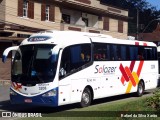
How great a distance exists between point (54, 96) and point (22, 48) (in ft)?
7.92

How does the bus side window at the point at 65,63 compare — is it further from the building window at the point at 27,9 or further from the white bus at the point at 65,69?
the building window at the point at 27,9

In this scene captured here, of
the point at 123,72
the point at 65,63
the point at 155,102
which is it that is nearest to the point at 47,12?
the point at 123,72

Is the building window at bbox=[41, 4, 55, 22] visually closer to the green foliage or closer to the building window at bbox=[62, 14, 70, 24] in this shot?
the building window at bbox=[62, 14, 70, 24]

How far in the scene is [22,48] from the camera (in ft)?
52.0

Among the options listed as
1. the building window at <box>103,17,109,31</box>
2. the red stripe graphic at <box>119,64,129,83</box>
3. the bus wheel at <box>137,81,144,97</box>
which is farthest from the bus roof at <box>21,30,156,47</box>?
the building window at <box>103,17,109,31</box>

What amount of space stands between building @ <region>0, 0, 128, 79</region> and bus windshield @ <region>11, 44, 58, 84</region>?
51.5 feet

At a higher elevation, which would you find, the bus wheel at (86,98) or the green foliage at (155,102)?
the green foliage at (155,102)

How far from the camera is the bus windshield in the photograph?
14.9 metres

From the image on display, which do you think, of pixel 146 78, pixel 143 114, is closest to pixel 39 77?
pixel 143 114

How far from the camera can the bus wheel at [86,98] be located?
1666cm

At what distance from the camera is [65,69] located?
15.4 metres

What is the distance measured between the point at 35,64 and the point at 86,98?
9.81ft

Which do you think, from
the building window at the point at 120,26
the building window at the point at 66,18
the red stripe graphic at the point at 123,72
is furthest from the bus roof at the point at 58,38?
the building window at the point at 120,26

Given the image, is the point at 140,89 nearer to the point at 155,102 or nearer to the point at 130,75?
the point at 130,75
